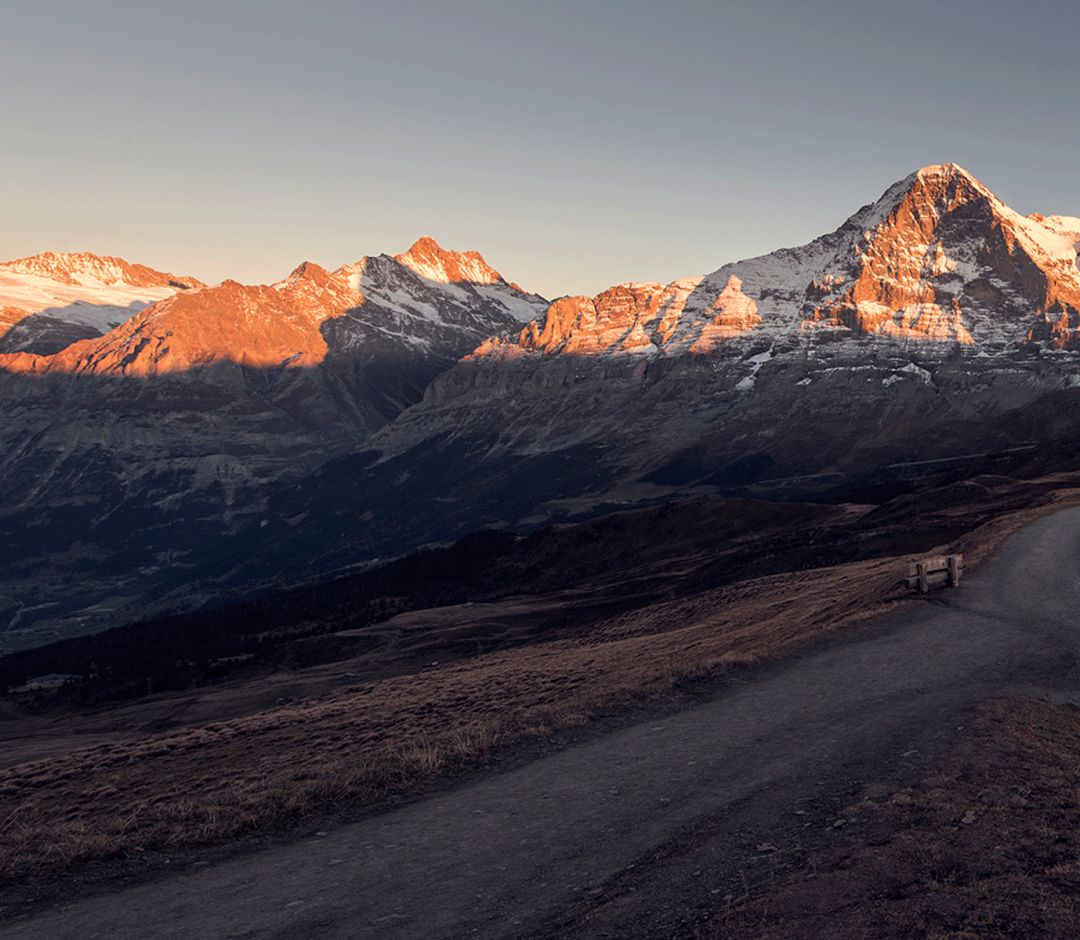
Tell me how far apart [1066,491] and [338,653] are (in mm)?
72704

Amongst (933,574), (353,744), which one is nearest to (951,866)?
(353,744)

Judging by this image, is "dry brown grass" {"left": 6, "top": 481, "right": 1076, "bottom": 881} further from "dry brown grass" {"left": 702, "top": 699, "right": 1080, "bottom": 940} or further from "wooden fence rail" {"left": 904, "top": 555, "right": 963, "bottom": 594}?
"dry brown grass" {"left": 702, "top": 699, "right": 1080, "bottom": 940}

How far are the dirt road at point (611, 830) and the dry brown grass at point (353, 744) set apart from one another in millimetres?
1648

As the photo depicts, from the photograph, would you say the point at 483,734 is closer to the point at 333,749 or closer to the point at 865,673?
the point at 333,749

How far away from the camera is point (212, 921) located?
14.5 meters

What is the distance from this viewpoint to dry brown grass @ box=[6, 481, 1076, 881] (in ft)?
62.2

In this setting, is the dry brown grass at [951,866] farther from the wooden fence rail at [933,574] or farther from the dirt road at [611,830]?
the wooden fence rail at [933,574]

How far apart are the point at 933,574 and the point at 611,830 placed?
900 inches

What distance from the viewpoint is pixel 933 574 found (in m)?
34.9

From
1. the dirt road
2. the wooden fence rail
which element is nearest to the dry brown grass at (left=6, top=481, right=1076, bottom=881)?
the wooden fence rail

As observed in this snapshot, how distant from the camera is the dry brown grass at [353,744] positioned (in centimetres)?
1897

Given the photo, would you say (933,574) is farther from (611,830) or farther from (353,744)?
(611,830)

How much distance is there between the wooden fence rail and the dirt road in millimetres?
7968

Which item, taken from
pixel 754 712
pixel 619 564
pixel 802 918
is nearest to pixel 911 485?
Answer: pixel 619 564
